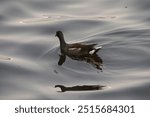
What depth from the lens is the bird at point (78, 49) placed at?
14.0 m

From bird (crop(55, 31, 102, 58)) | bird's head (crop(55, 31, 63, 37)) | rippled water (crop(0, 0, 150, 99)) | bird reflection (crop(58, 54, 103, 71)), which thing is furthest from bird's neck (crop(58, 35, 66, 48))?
bird reflection (crop(58, 54, 103, 71))

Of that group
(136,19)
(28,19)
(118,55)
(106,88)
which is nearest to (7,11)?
(28,19)

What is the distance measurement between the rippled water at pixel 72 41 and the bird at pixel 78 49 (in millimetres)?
227

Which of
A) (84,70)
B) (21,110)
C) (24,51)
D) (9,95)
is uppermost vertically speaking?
(24,51)

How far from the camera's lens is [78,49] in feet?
46.6

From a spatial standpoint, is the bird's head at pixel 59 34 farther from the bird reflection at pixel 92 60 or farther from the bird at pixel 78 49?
the bird reflection at pixel 92 60

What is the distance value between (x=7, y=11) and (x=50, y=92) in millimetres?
6936

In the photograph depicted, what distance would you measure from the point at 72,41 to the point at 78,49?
1.14 metres

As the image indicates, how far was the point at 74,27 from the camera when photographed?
16.6m

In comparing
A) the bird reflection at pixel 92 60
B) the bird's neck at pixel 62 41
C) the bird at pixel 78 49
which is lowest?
the bird reflection at pixel 92 60

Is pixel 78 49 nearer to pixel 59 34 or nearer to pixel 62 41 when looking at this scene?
pixel 62 41

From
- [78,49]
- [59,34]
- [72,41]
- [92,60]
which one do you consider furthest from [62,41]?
[92,60]

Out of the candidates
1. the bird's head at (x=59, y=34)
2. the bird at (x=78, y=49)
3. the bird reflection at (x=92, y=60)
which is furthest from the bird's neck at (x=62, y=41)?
the bird reflection at (x=92, y=60)

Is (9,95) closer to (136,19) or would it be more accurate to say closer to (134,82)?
(134,82)
